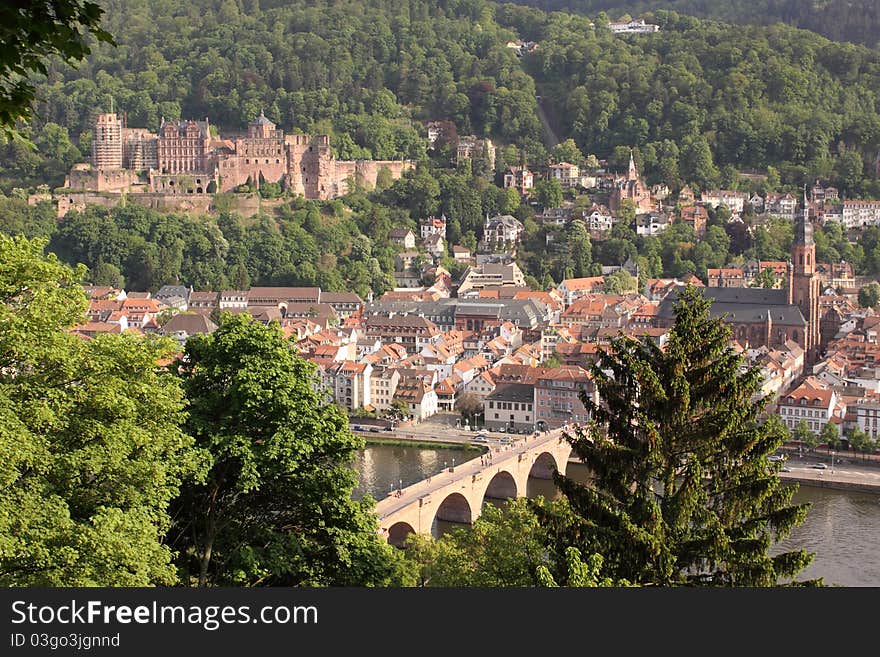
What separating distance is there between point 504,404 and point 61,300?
1013 inches

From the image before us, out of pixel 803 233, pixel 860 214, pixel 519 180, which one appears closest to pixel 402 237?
pixel 519 180

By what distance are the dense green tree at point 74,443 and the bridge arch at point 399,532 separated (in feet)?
40.0

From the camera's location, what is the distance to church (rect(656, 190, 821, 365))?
130 ft

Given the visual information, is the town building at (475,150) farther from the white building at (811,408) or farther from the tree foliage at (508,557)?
the tree foliage at (508,557)

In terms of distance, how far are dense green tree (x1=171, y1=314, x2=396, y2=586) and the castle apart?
1866 inches

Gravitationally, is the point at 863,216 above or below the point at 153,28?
below

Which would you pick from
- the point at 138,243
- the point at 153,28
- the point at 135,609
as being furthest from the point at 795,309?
the point at 153,28

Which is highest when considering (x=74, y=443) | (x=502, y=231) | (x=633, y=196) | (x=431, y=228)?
(x=633, y=196)

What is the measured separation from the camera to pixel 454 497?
22406 mm

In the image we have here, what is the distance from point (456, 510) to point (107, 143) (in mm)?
38817

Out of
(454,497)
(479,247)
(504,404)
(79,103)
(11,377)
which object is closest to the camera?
(11,377)

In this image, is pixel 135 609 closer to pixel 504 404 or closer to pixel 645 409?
pixel 645 409

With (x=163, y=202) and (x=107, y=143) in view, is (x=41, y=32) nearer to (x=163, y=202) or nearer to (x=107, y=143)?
(x=163, y=202)

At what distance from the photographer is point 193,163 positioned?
184ft
